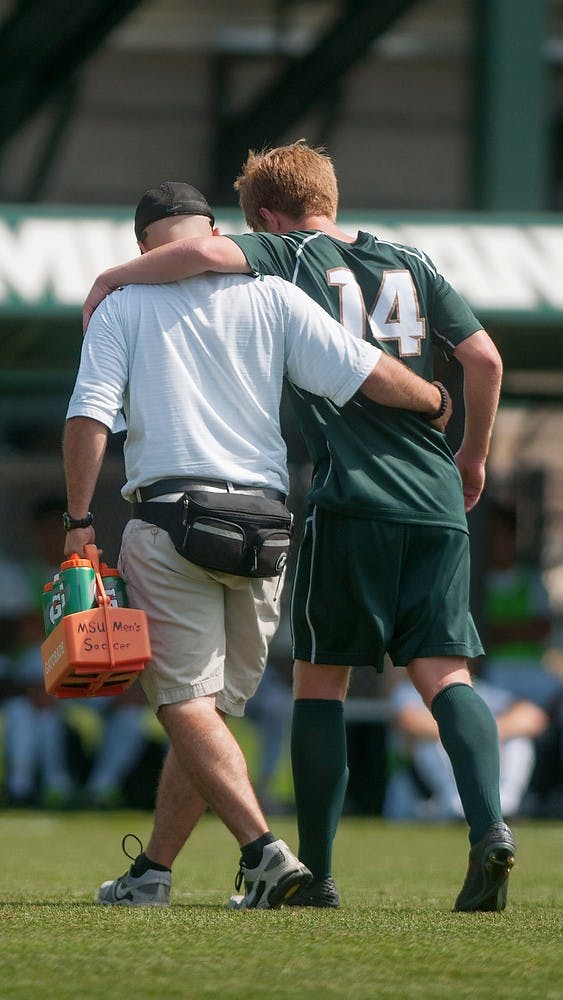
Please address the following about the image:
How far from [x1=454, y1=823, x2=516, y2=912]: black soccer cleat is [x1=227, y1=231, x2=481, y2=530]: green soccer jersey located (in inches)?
29.9

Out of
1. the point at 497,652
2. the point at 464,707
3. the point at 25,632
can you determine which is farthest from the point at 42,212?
the point at 464,707

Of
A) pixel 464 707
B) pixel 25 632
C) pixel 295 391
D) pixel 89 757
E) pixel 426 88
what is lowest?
pixel 89 757

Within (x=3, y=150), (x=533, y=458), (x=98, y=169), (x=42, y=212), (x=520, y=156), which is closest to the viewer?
(x=42, y=212)

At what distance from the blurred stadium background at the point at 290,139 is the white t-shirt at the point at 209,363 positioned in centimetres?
301

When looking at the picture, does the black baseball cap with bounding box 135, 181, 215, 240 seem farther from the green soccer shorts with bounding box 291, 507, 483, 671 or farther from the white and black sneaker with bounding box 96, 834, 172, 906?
the white and black sneaker with bounding box 96, 834, 172, 906

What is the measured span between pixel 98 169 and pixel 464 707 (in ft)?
41.0

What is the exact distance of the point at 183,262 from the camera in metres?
3.78

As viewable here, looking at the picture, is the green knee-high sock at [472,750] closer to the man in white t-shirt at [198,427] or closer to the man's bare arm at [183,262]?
the man in white t-shirt at [198,427]

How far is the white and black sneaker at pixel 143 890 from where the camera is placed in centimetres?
394

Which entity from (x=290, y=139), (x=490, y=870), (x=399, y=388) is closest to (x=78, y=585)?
(x=399, y=388)

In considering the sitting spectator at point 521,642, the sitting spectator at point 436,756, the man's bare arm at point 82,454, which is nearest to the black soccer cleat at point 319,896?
the man's bare arm at point 82,454

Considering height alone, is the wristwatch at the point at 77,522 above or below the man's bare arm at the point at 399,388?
below

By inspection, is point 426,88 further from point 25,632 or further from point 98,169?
point 25,632

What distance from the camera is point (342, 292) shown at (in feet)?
13.2
